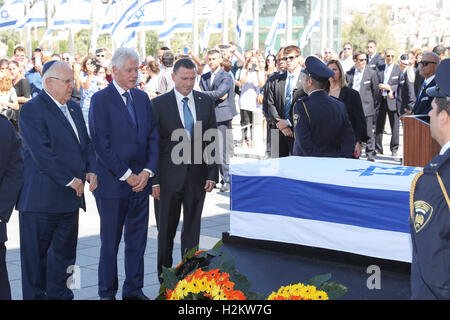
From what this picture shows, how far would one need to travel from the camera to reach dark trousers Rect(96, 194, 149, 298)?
537 centimetres

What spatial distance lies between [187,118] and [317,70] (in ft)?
4.02

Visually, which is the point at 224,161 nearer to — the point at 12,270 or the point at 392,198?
the point at 12,270

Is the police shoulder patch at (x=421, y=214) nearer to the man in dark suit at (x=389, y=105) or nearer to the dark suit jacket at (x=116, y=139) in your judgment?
the dark suit jacket at (x=116, y=139)

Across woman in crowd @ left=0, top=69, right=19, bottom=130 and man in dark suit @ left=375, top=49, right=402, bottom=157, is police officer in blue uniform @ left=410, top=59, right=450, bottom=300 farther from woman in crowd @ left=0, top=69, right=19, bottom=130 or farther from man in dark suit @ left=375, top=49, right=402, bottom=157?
man in dark suit @ left=375, top=49, right=402, bottom=157

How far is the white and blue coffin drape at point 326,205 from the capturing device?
4145 millimetres

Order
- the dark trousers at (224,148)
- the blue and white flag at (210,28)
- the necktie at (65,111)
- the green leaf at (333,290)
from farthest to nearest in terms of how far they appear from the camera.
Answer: the blue and white flag at (210,28) → the dark trousers at (224,148) → the necktie at (65,111) → the green leaf at (333,290)

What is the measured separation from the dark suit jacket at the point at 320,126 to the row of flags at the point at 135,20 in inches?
576

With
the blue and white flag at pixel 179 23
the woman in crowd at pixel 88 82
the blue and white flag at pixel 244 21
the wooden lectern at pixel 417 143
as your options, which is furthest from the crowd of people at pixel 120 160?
the blue and white flag at pixel 244 21

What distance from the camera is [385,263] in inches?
162

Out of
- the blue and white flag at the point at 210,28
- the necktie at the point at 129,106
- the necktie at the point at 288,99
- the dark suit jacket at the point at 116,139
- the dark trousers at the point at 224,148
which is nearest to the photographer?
the dark suit jacket at the point at 116,139

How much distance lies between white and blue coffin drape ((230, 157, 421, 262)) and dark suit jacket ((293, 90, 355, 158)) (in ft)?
2.62

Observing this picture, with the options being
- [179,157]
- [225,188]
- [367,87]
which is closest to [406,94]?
[367,87]

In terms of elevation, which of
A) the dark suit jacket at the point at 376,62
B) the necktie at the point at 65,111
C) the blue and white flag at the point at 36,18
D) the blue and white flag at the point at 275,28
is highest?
the blue and white flag at the point at 36,18

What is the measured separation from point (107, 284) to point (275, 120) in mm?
4314
